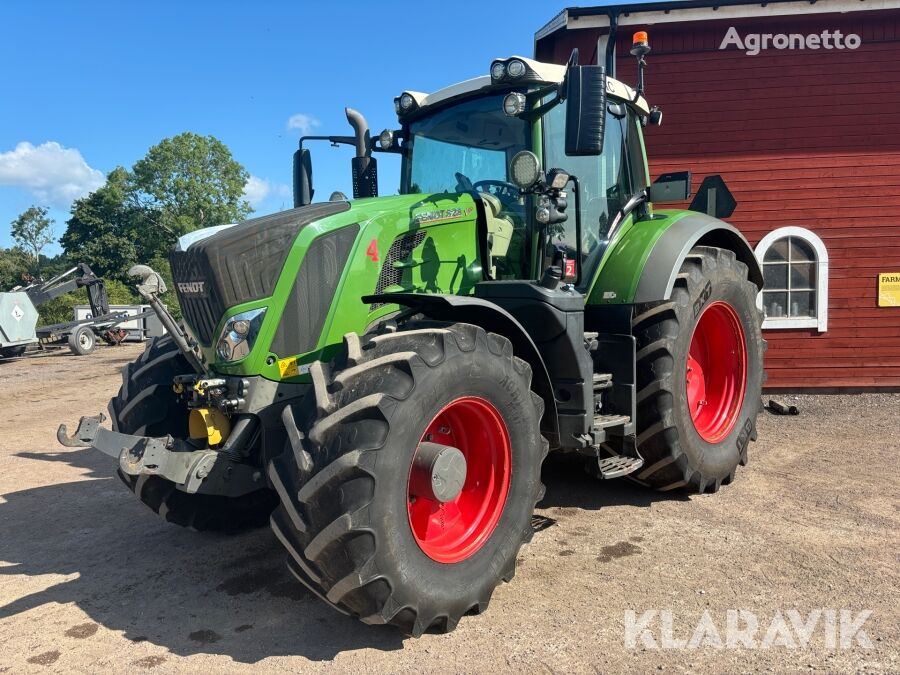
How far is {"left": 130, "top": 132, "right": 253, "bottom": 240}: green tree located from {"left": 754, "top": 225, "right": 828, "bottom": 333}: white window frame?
131 ft

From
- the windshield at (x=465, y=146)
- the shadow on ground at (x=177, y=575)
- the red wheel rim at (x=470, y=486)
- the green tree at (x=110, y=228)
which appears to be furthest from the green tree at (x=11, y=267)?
the red wheel rim at (x=470, y=486)

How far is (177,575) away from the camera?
146 inches

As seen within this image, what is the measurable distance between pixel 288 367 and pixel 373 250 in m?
0.73

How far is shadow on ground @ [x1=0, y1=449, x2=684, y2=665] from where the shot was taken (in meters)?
2.96

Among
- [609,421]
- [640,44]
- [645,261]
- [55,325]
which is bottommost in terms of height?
[55,325]

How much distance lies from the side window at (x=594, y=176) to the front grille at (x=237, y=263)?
1.60 m

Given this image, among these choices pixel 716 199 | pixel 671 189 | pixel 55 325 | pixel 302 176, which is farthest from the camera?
pixel 55 325

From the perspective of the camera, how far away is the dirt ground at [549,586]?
277 cm

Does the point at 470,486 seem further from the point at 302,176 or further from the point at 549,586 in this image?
the point at 302,176

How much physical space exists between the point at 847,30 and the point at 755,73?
3.57 feet

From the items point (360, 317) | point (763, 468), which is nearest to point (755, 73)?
point (763, 468)

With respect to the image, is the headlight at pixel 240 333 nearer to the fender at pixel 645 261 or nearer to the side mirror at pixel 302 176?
the side mirror at pixel 302 176

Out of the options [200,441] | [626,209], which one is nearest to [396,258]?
[200,441]

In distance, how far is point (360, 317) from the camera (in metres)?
3.43
